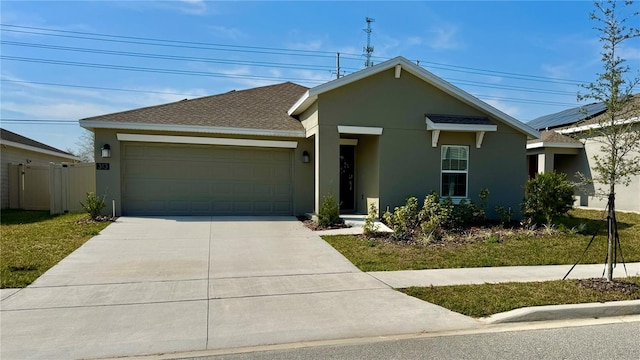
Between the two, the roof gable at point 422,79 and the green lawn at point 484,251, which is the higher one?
the roof gable at point 422,79

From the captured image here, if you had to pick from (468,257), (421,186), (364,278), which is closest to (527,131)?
(421,186)

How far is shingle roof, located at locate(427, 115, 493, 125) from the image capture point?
Result: 41.7 ft

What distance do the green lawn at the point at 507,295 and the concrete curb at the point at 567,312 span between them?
0.14 meters

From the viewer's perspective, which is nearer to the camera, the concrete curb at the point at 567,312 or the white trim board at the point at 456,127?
the concrete curb at the point at 567,312

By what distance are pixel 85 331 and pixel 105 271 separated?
8.88ft

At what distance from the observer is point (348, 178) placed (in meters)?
14.8

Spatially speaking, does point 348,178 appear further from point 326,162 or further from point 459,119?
point 459,119

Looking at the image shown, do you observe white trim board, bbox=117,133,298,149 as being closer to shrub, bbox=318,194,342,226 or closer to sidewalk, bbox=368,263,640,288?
shrub, bbox=318,194,342,226

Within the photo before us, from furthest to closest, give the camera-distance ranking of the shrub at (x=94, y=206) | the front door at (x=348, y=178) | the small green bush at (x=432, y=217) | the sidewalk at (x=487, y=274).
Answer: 1. the front door at (x=348, y=178)
2. the shrub at (x=94, y=206)
3. the small green bush at (x=432, y=217)
4. the sidewalk at (x=487, y=274)

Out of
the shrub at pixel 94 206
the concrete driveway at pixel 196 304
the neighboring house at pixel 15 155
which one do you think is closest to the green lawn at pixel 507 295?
the concrete driveway at pixel 196 304

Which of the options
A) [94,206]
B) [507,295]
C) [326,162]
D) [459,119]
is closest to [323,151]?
[326,162]

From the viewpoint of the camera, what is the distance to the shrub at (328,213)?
11.7 meters

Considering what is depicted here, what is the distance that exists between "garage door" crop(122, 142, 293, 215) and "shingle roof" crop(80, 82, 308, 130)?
2.78 ft

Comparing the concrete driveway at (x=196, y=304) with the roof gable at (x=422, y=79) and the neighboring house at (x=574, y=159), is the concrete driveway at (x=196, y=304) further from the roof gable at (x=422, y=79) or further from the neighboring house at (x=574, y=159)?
the neighboring house at (x=574, y=159)
